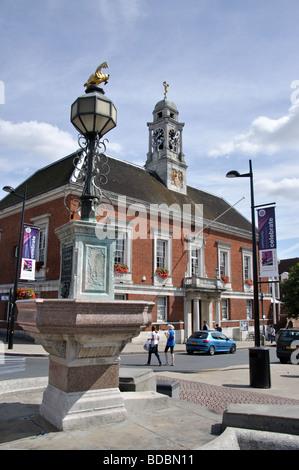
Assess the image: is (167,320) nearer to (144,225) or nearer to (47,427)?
(144,225)

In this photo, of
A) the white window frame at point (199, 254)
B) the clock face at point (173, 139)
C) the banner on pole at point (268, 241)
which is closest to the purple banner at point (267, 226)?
the banner on pole at point (268, 241)

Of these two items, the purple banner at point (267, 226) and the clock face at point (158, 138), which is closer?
the purple banner at point (267, 226)

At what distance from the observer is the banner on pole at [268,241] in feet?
41.0

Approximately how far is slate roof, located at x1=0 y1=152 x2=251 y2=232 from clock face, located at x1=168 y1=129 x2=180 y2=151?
330 cm

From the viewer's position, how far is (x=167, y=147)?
3306 cm

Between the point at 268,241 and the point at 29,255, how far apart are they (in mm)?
12573

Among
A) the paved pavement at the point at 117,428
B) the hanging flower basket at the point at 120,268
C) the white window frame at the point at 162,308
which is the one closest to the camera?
the paved pavement at the point at 117,428

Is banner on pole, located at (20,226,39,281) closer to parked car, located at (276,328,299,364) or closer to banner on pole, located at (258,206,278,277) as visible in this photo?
banner on pole, located at (258,206,278,277)

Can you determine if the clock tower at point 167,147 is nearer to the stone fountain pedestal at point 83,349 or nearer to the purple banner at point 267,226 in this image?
the purple banner at point 267,226

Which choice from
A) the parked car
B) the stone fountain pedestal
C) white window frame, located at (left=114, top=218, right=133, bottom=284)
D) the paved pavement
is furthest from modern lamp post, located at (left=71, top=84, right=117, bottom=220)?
white window frame, located at (left=114, top=218, right=133, bottom=284)

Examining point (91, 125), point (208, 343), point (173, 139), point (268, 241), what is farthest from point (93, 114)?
point (173, 139)

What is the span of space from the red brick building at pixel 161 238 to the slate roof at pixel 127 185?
0.11 metres
